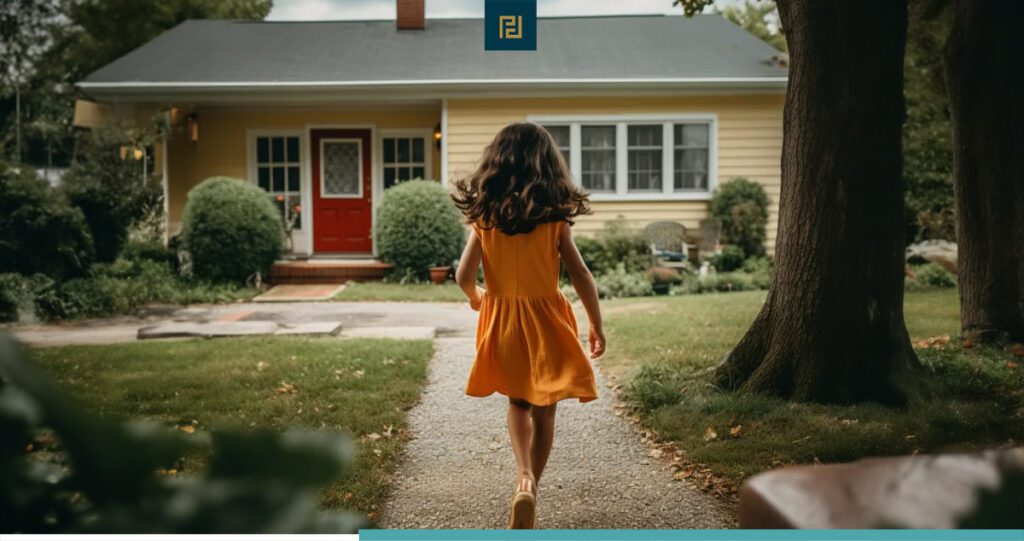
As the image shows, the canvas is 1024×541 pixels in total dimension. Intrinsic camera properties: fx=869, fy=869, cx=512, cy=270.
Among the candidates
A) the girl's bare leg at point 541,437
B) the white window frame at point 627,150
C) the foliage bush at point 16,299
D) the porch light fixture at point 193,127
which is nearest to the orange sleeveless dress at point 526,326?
the girl's bare leg at point 541,437

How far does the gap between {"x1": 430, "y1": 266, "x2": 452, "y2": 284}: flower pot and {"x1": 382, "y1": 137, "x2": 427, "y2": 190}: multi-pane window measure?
2.86 metres

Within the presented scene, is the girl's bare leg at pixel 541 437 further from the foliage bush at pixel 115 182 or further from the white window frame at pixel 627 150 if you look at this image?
the white window frame at pixel 627 150

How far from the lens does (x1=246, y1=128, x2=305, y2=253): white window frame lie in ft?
46.9

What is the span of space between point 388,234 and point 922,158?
7.65 meters

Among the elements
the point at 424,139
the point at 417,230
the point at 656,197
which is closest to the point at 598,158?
the point at 656,197

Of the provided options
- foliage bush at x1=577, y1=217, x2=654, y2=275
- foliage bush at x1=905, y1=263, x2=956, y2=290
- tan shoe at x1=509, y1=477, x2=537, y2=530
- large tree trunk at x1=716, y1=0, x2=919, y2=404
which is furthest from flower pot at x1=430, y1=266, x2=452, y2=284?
tan shoe at x1=509, y1=477, x2=537, y2=530

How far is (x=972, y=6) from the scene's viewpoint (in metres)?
6.32

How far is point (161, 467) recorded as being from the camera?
61cm

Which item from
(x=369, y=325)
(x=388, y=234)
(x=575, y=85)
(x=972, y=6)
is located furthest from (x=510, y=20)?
(x=575, y=85)

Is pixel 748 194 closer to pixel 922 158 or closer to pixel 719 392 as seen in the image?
pixel 922 158

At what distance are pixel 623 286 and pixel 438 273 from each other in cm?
256

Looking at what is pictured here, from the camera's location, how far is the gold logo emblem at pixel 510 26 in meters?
5.01

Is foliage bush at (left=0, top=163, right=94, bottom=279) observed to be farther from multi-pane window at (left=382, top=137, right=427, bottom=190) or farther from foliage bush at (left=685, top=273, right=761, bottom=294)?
foliage bush at (left=685, top=273, right=761, bottom=294)

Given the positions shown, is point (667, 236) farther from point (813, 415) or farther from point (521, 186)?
point (521, 186)
